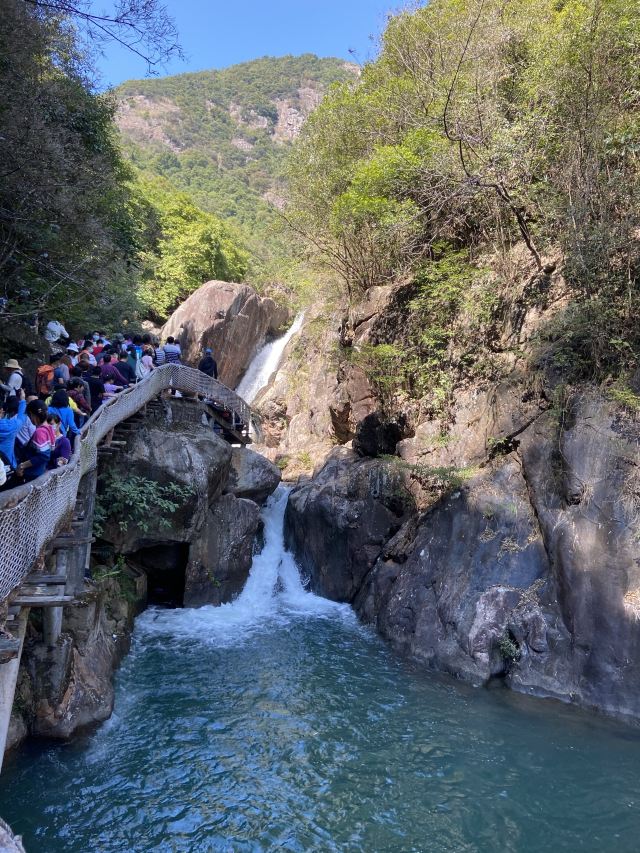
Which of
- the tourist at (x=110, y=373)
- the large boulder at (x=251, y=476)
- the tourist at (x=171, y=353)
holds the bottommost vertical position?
the large boulder at (x=251, y=476)

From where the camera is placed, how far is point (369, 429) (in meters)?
18.8

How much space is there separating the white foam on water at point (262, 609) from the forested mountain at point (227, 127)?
4508cm

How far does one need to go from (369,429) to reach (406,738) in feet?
33.7

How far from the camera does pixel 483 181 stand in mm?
15203

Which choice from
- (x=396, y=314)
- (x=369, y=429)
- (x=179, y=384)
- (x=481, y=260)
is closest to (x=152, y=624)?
(x=179, y=384)

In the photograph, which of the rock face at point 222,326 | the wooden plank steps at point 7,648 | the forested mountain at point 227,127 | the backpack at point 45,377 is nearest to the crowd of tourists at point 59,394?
the backpack at point 45,377

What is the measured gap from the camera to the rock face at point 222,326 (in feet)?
101

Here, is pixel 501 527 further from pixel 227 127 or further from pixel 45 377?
pixel 227 127

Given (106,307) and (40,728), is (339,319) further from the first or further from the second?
(40,728)

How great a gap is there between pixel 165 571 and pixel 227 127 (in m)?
117

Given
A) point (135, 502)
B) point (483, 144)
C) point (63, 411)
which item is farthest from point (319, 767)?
point (483, 144)

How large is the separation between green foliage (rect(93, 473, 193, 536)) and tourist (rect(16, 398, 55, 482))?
5305mm

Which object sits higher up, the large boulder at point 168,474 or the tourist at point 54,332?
the tourist at point 54,332

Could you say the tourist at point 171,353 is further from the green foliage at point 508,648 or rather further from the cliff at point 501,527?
the green foliage at point 508,648
